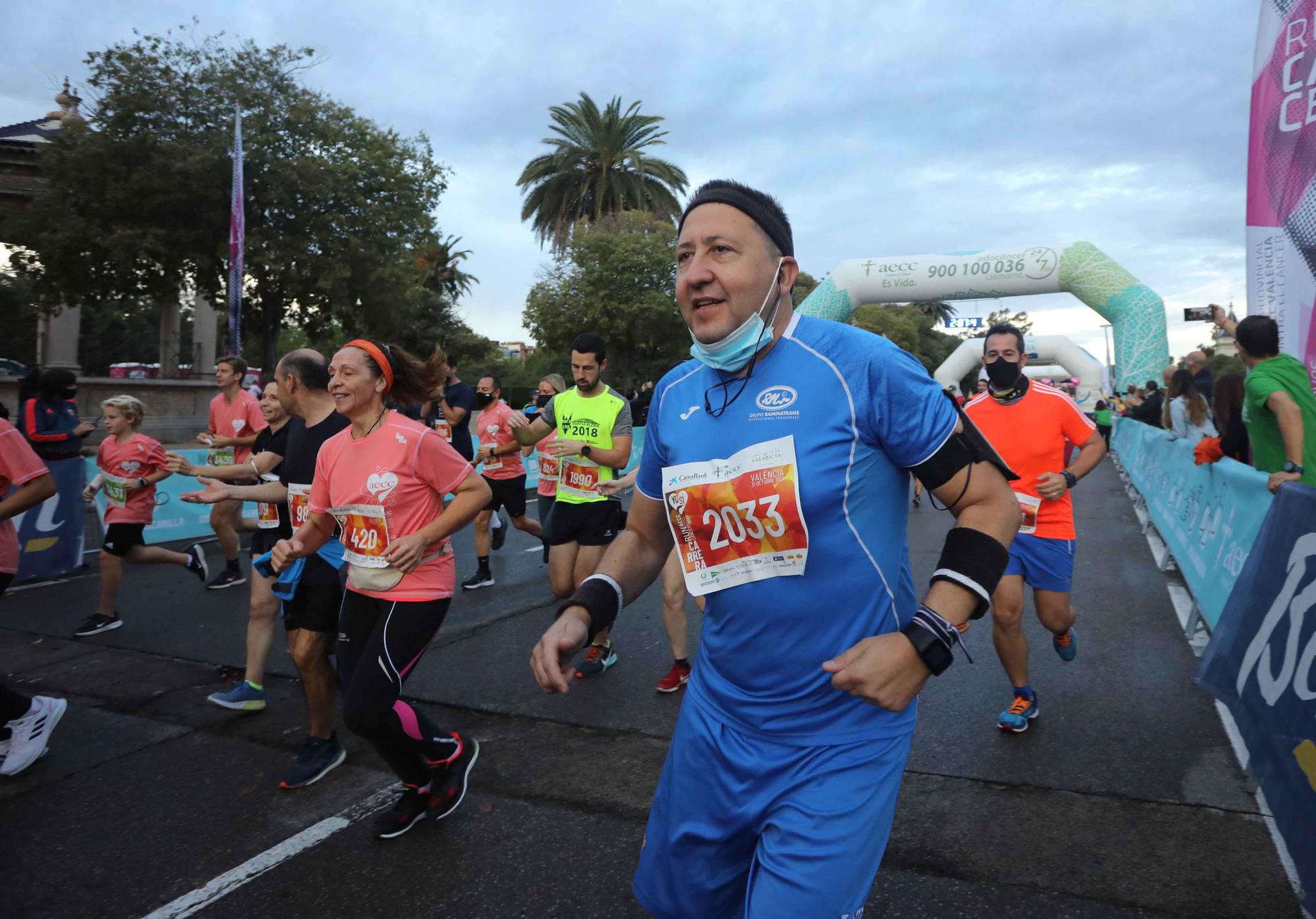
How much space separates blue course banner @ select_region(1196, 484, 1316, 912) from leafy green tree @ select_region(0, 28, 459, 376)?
19985 mm

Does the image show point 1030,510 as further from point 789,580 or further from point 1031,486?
point 789,580

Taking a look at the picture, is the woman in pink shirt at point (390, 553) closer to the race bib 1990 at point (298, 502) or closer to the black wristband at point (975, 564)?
the race bib 1990 at point (298, 502)

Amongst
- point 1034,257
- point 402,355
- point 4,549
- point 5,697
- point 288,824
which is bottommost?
point 288,824

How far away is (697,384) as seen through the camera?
209 centimetres

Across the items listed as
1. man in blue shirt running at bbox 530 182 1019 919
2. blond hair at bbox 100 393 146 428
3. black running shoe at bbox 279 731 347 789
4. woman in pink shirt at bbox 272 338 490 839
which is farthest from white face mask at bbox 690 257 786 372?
blond hair at bbox 100 393 146 428

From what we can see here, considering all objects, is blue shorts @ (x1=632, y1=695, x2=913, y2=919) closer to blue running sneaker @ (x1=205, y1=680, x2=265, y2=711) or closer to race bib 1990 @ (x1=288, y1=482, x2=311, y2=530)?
race bib 1990 @ (x1=288, y1=482, x2=311, y2=530)

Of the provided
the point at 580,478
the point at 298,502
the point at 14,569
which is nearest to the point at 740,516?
the point at 298,502

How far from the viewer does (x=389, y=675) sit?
3404 millimetres

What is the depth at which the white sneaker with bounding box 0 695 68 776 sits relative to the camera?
163 inches

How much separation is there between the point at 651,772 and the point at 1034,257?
1908cm

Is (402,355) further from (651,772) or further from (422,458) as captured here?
(651,772)

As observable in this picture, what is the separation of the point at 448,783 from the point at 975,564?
106 inches

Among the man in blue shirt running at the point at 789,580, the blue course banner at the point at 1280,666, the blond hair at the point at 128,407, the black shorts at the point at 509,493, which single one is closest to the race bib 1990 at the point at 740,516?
the man in blue shirt running at the point at 789,580

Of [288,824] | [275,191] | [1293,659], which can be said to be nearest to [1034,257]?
[275,191]
